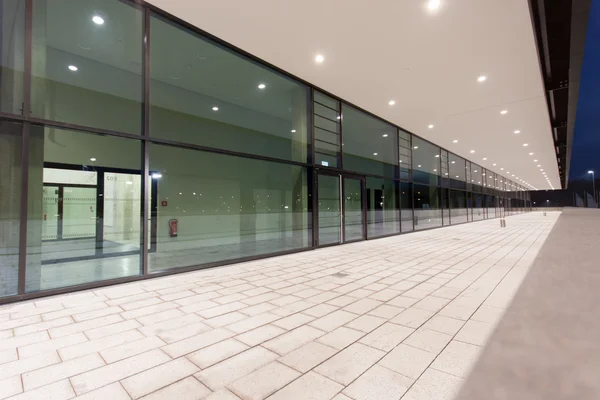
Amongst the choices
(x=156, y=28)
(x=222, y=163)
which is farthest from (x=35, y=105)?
(x=222, y=163)

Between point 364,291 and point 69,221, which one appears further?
point 69,221

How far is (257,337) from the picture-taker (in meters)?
2.35

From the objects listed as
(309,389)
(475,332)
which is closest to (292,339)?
(309,389)

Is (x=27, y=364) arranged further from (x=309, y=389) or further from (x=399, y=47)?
(x=399, y=47)

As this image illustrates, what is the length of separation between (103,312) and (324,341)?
231 cm

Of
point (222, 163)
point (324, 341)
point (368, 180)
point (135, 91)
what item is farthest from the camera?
point (368, 180)

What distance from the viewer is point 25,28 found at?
3617 millimetres

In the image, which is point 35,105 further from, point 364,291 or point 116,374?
point 364,291

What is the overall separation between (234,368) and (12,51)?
15.0 ft

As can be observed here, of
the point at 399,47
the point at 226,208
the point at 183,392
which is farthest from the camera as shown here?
the point at 226,208

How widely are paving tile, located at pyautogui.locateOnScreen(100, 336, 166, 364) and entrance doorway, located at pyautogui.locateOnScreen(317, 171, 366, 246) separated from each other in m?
5.17

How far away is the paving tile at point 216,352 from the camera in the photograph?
6.54 feet

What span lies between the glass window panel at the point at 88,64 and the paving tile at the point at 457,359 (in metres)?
4.73

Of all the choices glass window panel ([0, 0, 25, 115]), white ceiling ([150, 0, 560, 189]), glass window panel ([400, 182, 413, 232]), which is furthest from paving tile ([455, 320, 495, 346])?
glass window panel ([400, 182, 413, 232])
